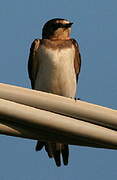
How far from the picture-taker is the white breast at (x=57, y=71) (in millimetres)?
5199

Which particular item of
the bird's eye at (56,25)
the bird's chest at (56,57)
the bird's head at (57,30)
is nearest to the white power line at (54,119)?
the bird's chest at (56,57)

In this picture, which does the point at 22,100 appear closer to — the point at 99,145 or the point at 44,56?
the point at 99,145

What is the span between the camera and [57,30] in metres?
5.86

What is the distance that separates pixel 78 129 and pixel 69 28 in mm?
4197

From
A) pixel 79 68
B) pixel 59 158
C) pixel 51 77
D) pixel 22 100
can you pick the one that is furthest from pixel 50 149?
pixel 22 100

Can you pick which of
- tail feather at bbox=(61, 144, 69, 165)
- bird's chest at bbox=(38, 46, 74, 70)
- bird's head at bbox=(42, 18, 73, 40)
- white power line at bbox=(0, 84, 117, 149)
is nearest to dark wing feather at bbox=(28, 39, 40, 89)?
bird's chest at bbox=(38, 46, 74, 70)

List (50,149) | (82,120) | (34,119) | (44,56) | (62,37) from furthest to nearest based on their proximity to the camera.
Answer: (62,37), (44,56), (50,149), (82,120), (34,119)

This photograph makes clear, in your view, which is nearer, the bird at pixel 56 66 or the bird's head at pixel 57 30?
the bird at pixel 56 66

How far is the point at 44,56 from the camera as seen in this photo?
5250mm

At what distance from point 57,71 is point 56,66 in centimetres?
7

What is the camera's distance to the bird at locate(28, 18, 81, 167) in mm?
5195

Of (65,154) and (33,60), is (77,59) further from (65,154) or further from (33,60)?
(65,154)

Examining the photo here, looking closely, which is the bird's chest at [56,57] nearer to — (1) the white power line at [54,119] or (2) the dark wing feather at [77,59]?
(2) the dark wing feather at [77,59]

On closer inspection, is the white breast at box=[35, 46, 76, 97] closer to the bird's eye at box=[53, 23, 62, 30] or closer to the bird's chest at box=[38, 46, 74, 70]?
the bird's chest at box=[38, 46, 74, 70]
